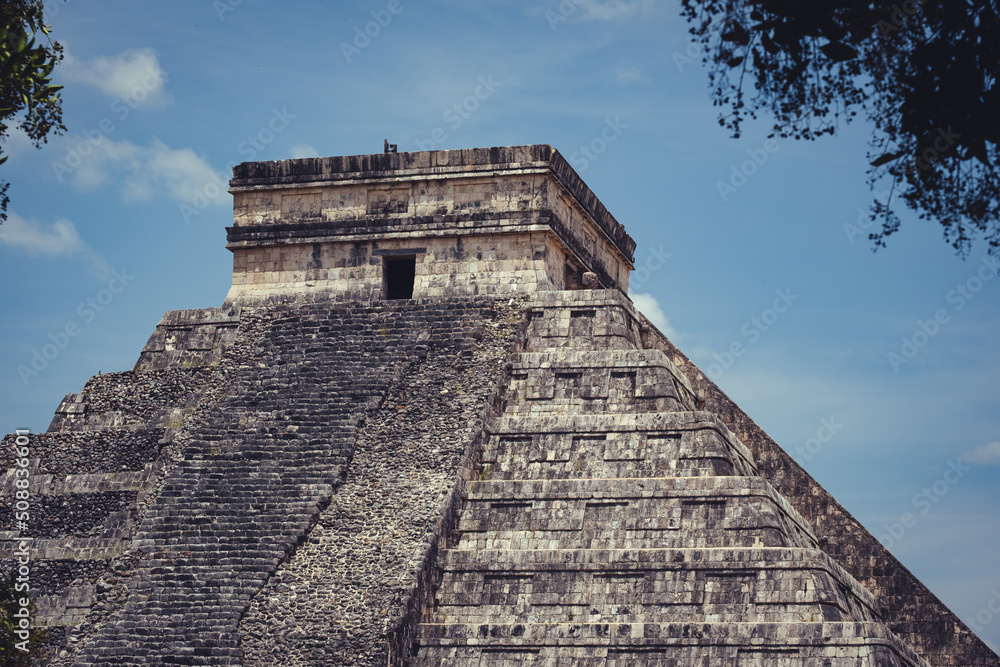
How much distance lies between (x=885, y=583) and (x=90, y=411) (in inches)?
412

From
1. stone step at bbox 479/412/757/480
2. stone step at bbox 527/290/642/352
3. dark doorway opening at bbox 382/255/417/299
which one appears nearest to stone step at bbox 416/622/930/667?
stone step at bbox 479/412/757/480

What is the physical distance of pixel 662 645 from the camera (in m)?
15.0

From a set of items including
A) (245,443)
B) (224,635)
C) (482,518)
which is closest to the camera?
(224,635)

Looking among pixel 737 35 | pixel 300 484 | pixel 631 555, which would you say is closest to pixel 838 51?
pixel 737 35

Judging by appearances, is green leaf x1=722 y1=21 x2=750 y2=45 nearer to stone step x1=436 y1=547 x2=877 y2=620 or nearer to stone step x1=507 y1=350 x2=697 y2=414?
stone step x1=436 y1=547 x2=877 y2=620

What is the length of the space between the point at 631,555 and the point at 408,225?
22.2 feet

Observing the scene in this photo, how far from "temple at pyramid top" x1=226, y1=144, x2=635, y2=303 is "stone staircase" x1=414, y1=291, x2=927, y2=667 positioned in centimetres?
291

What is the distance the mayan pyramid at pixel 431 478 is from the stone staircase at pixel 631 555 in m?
0.03

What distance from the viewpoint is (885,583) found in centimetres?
1819

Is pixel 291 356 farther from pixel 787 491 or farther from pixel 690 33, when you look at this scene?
pixel 690 33

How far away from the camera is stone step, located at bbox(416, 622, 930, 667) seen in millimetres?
14602

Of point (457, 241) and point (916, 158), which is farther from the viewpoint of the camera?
point (457, 241)

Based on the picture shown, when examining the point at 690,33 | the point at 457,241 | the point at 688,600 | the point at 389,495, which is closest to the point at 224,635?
the point at 389,495

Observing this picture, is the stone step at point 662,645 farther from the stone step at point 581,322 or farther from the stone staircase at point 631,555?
the stone step at point 581,322
